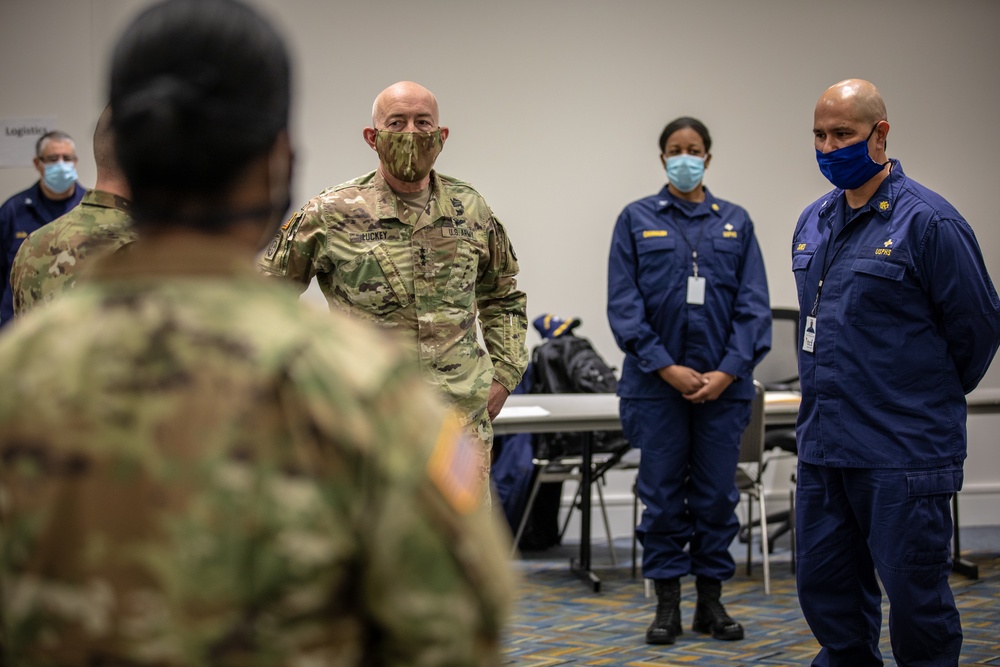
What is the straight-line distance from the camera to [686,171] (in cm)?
432

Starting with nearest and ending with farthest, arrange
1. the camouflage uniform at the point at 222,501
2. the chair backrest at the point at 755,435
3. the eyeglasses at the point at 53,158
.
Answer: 1. the camouflage uniform at the point at 222,501
2. the chair backrest at the point at 755,435
3. the eyeglasses at the point at 53,158

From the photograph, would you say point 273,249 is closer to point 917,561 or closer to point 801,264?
Answer: point 801,264

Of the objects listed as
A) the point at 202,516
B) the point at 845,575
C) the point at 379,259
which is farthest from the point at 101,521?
the point at 845,575

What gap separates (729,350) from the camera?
4.18 meters

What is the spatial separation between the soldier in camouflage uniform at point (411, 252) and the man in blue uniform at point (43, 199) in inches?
111

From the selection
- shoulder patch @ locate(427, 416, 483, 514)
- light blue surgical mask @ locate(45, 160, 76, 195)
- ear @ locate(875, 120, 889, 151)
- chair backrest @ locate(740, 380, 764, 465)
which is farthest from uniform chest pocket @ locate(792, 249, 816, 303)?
light blue surgical mask @ locate(45, 160, 76, 195)

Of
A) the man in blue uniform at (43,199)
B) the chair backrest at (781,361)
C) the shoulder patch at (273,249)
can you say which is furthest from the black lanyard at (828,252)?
the man in blue uniform at (43,199)

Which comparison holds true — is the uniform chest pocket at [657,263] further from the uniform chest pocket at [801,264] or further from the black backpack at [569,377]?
the black backpack at [569,377]

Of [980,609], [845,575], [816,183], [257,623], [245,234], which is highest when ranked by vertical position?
[816,183]

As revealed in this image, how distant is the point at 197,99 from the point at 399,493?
1.11ft

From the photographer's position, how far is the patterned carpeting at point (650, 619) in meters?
3.80

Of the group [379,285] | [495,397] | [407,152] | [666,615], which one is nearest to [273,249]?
[379,285]

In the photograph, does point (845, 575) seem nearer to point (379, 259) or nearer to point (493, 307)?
point (493, 307)

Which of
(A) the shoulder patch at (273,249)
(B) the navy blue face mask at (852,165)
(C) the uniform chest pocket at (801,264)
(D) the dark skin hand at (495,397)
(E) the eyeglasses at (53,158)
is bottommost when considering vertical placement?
(D) the dark skin hand at (495,397)
